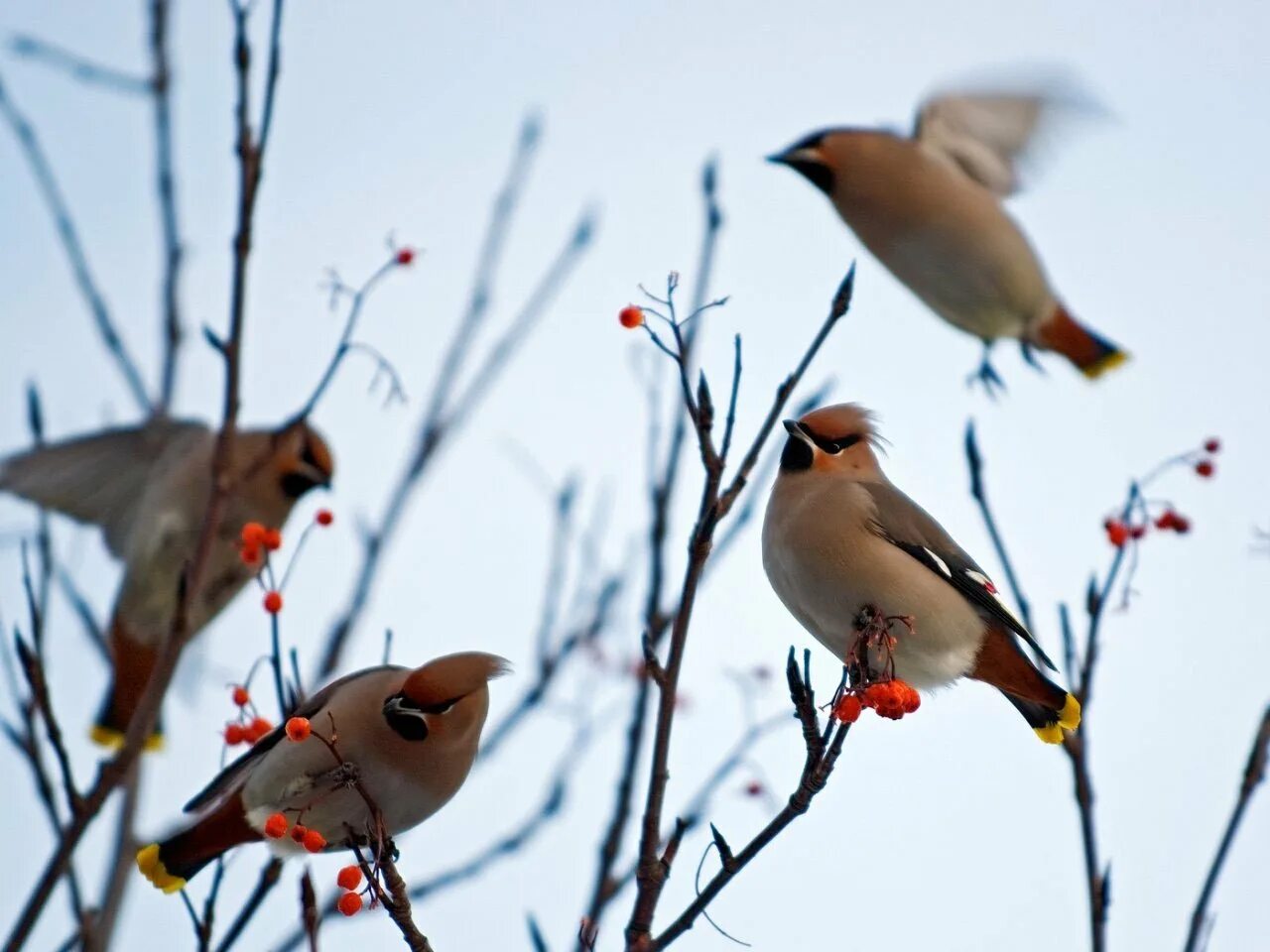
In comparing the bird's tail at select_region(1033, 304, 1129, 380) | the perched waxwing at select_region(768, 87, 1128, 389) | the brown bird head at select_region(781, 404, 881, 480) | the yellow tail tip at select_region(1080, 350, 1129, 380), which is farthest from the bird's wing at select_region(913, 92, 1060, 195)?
the brown bird head at select_region(781, 404, 881, 480)

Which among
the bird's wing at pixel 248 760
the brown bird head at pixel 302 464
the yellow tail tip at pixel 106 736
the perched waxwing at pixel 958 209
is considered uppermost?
the perched waxwing at pixel 958 209

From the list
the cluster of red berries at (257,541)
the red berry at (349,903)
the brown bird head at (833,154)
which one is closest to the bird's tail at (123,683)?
the cluster of red berries at (257,541)

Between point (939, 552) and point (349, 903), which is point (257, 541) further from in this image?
point (939, 552)

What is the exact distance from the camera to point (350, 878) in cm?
249

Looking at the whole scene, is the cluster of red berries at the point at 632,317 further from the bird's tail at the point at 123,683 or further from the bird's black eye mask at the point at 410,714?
the bird's tail at the point at 123,683

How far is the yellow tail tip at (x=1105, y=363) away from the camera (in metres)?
5.51

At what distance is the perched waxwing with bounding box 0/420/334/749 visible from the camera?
5.20 m

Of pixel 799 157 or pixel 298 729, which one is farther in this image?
pixel 799 157

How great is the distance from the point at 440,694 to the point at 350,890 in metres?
0.57

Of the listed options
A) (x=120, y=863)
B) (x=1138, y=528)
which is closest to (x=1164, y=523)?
(x=1138, y=528)

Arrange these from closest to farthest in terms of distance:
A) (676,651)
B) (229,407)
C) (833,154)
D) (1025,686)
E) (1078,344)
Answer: (676,651) < (229,407) < (1025,686) < (1078,344) < (833,154)

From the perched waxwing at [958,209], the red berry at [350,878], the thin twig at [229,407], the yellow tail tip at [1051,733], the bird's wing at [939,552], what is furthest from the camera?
the perched waxwing at [958,209]

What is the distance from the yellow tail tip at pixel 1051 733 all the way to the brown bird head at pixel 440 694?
1.07 meters

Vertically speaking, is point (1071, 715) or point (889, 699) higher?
point (889, 699)
